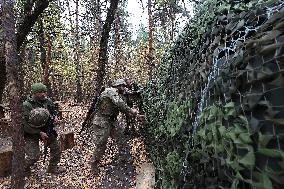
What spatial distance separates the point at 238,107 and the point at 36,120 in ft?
19.7

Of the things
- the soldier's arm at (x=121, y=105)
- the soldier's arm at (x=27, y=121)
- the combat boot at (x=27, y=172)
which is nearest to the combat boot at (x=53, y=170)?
the combat boot at (x=27, y=172)

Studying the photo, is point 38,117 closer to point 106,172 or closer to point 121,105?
point 121,105

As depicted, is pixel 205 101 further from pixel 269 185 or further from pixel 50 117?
pixel 50 117

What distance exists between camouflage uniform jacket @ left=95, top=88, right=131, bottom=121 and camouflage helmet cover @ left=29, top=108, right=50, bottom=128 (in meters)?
1.10

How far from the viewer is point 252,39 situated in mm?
1771

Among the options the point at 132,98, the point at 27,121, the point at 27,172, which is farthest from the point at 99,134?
the point at 27,172

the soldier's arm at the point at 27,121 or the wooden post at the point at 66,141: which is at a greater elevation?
the soldier's arm at the point at 27,121

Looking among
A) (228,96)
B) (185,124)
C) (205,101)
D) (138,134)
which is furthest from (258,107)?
(138,134)

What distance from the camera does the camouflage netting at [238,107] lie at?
4.77ft

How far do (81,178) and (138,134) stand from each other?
181 centimetres

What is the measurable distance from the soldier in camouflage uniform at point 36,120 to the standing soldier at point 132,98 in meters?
1.59

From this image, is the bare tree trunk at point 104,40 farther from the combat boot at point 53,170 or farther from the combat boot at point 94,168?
the combat boot at point 94,168

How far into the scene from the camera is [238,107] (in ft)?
5.54

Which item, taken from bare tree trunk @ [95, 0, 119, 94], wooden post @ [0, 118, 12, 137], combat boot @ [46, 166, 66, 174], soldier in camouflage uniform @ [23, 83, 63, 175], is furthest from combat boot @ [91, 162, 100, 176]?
bare tree trunk @ [95, 0, 119, 94]
